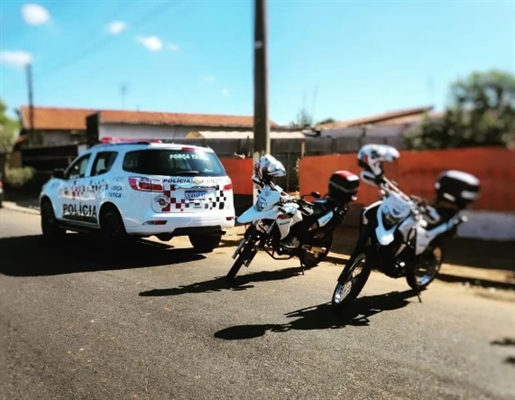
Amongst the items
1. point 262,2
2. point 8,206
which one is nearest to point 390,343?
point 262,2

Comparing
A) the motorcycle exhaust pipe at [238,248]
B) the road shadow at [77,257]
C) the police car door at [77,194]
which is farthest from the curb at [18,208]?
the motorcycle exhaust pipe at [238,248]

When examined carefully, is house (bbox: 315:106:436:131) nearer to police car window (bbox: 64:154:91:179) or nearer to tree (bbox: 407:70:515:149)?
tree (bbox: 407:70:515:149)

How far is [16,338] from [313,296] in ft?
11.3

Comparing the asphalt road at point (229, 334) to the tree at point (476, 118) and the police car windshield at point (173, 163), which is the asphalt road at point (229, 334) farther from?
the police car windshield at point (173, 163)

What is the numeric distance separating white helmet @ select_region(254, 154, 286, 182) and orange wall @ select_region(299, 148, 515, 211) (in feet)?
1.49

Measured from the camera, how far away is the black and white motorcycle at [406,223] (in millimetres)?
874

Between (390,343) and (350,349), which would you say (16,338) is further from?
(390,343)

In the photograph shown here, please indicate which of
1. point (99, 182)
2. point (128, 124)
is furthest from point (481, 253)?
point (99, 182)

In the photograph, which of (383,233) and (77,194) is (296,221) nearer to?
(383,233)

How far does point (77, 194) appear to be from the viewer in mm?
7695

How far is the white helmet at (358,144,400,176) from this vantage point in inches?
38.4

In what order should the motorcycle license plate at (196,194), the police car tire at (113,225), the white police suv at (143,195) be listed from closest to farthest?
1. the white police suv at (143,195)
2. the motorcycle license plate at (196,194)
3. the police car tire at (113,225)

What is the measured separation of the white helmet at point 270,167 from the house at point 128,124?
124 millimetres

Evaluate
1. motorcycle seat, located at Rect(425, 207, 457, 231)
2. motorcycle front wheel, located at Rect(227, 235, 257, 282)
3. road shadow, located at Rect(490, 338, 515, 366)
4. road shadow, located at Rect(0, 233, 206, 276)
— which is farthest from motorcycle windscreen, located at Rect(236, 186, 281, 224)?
road shadow, located at Rect(0, 233, 206, 276)
